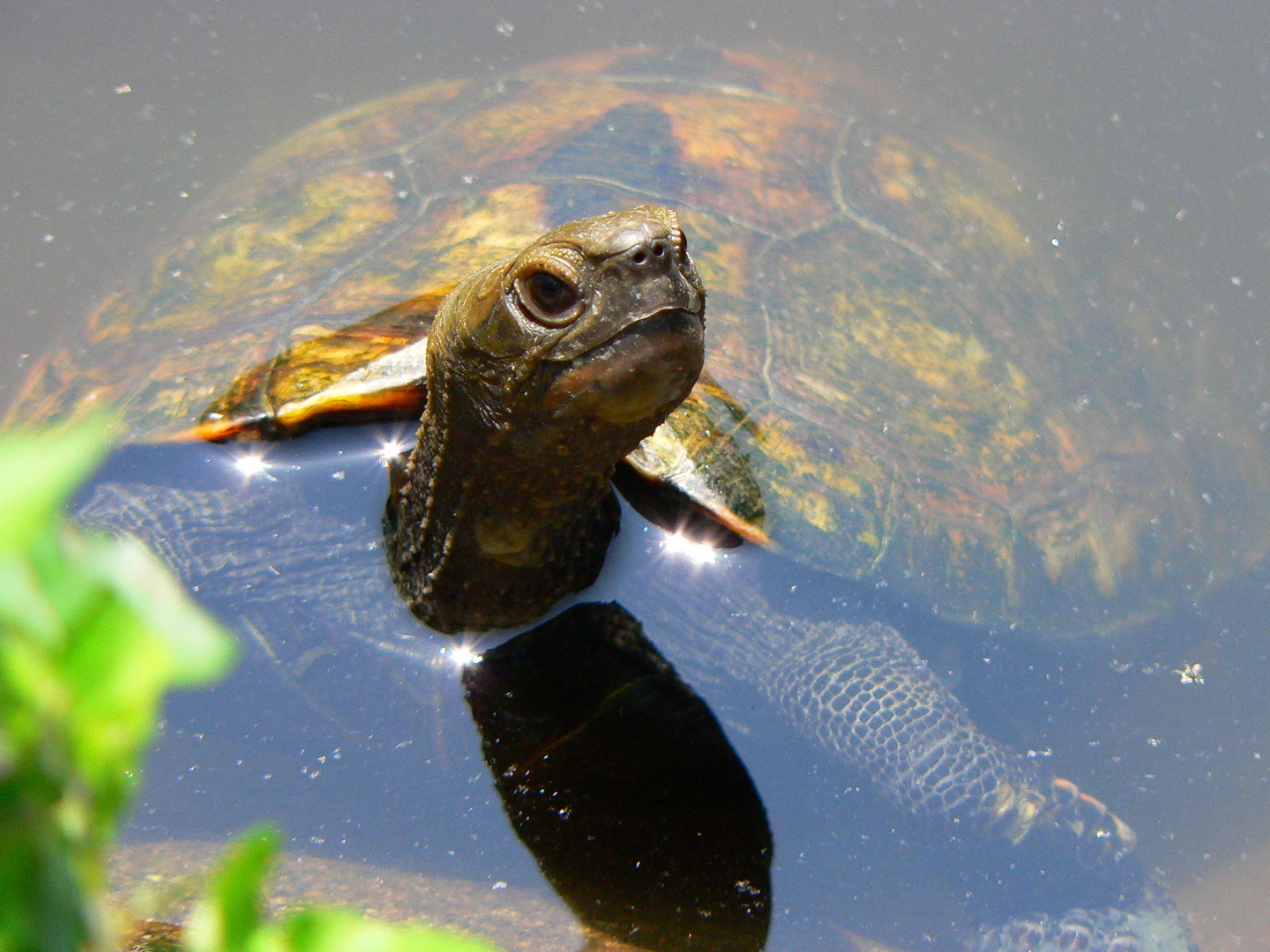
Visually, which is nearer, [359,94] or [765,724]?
[765,724]

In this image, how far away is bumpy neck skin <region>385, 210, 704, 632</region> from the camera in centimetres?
181

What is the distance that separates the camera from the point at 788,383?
10.0ft

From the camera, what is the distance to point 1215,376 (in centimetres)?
499

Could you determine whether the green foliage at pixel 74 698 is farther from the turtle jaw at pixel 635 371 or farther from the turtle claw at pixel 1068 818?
the turtle claw at pixel 1068 818

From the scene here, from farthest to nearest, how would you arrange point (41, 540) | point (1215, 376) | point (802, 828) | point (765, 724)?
point (1215, 376), point (765, 724), point (802, 828), point (41, 540)

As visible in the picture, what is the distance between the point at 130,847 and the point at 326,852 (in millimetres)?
538

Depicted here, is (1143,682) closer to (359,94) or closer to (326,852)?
(326,852)

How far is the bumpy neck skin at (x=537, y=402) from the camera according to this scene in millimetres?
1812

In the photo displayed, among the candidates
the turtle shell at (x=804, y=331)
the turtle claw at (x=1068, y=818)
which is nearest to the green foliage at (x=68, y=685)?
the turtle shell at (x=804, y=331)

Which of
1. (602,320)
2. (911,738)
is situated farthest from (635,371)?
(911,738)

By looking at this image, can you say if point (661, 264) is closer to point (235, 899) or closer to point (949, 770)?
point (235, 899)

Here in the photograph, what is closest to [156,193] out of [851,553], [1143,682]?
[851,553]

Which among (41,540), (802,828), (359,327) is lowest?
(802,828)

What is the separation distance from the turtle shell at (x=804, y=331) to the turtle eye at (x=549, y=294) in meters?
0.88
